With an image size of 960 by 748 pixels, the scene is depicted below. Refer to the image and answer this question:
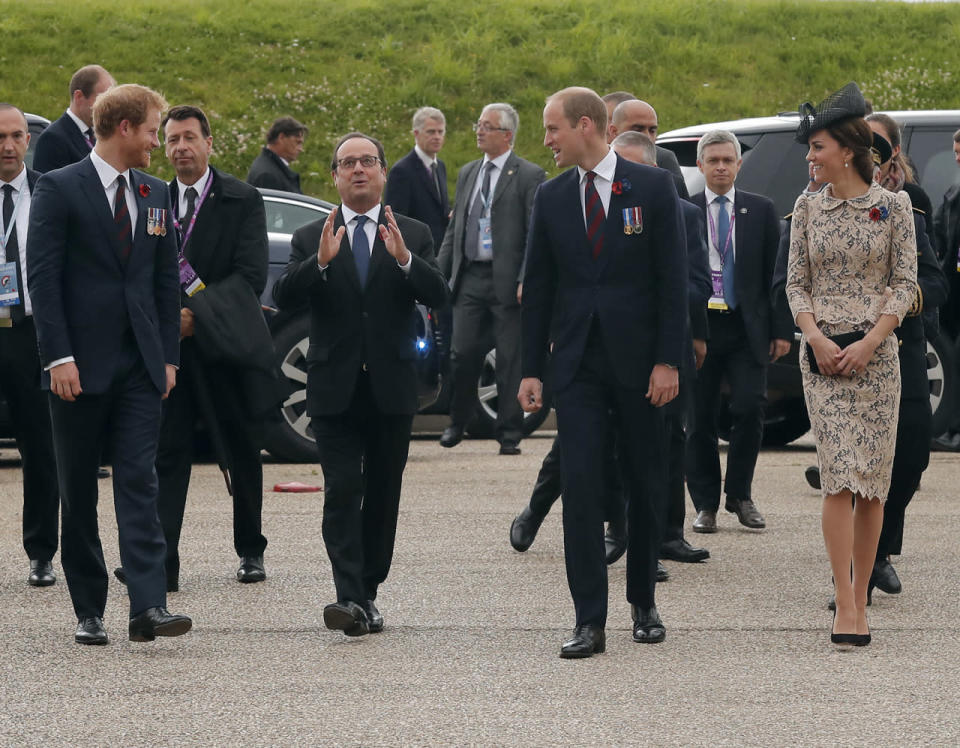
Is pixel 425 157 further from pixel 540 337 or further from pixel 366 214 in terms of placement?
pixel 540 337

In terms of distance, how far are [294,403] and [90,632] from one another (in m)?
5.21

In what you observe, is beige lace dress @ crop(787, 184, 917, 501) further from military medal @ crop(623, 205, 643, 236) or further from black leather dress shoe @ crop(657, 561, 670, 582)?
black leather dress shoe @ crop(657, 561, 670, 582)

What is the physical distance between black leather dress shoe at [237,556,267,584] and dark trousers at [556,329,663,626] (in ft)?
5.92

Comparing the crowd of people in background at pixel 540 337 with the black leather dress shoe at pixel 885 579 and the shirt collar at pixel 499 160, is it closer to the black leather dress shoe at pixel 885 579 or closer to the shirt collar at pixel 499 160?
the black leather dress shoe at pixel 885 579

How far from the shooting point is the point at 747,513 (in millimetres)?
9273

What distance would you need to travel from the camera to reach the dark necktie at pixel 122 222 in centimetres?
643

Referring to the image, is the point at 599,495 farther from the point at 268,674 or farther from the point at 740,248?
the point at 740,248

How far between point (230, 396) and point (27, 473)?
0.97 meters

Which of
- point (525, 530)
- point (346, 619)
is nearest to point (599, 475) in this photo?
point (346, 619)

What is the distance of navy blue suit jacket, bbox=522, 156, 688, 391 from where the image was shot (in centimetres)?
631

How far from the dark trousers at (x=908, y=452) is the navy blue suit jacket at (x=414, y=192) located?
633 centimetres


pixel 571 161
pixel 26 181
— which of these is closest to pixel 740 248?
pixel 571 161

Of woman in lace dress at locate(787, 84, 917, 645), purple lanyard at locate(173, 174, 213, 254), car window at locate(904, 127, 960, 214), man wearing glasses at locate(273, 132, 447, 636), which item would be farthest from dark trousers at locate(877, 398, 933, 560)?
car window at locate(904, 127, 960, 214)

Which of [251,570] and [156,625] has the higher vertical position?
[156,625]
